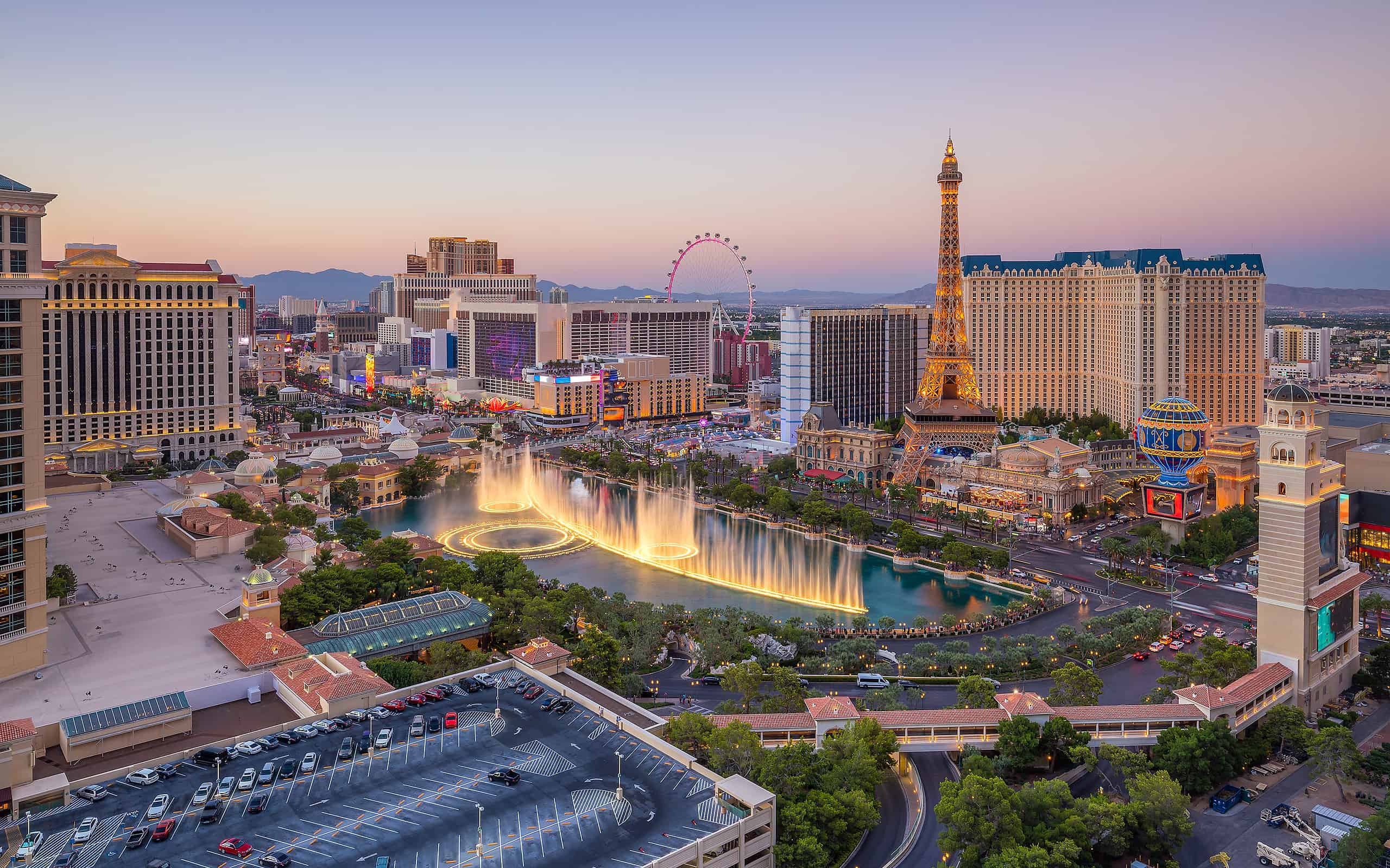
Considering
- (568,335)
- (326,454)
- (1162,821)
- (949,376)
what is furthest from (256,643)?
(568,335)

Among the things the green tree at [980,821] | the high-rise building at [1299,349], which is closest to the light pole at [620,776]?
the green tree at [980,821]

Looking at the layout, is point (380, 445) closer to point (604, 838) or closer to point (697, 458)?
point (697, 458)

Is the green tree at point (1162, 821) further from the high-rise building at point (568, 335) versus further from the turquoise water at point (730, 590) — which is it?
the high-rise building at point (568, 335)

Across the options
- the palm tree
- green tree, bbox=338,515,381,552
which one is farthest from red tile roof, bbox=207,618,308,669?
the palm tree

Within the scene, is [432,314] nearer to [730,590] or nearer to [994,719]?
[730,590]

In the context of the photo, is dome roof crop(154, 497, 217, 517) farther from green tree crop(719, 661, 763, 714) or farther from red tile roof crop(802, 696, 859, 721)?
red tile roof crop(802, 696, 859, 721)

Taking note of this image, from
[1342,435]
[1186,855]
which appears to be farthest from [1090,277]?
[1186,855]
